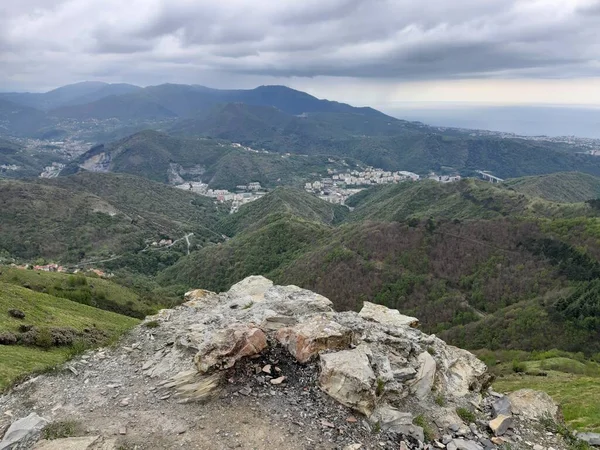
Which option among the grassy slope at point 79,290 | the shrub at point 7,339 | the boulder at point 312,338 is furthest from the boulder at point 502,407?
the grassy slope at point 79,290

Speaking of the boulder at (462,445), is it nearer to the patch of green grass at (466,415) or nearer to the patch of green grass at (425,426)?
the patch of green grass at (425,426)

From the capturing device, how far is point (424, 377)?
679 inches

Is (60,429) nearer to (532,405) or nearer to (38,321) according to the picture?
(38,321)

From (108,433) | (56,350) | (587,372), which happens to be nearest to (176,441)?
(108,433)

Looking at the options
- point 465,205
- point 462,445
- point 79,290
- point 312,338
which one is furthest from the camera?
point 465,205

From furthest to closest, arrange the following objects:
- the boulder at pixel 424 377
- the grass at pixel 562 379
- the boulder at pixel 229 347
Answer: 1. the grass at pixel 562 379
2. the boulder at pixel 424 377
3. the boulder at pixel 229 347

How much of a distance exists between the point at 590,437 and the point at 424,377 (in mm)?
6563

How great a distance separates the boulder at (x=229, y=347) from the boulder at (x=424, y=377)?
21.8 ft

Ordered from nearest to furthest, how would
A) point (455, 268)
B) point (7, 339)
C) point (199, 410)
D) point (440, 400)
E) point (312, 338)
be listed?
point (199, 410) < point (440, 400) < point (312, 338) < point (7, 339) < point (455, 268)

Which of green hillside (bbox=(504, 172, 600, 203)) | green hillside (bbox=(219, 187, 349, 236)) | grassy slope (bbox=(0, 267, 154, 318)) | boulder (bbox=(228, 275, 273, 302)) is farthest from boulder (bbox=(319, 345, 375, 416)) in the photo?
green hillside (bbox=(504, 172, 600, 203))

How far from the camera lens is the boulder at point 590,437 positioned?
50.9 feet

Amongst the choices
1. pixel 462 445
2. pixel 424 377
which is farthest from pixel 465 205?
pixel 462 445

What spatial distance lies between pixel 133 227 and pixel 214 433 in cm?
13224

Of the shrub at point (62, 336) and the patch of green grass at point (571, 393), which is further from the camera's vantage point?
the shrub at point (62, 336)
